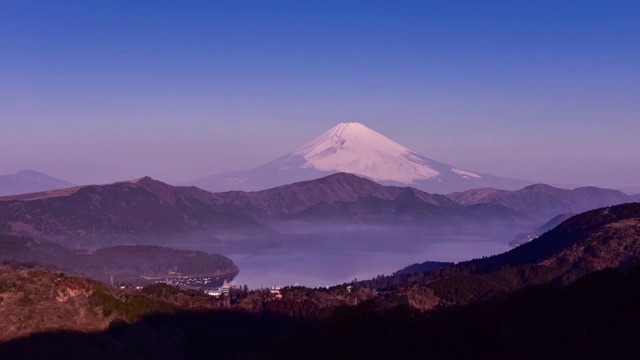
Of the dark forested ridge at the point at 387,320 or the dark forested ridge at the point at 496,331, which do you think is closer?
the dark forested ridge at the point at 496,331

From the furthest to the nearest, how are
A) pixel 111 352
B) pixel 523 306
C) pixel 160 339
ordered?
pixel 160 339 < pixel 111 352 < pixel 523 306

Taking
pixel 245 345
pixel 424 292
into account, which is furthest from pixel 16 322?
pixel 424 292

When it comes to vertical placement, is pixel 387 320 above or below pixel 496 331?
above

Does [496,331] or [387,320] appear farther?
[387,320]

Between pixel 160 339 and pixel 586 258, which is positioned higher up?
pixel 586 258

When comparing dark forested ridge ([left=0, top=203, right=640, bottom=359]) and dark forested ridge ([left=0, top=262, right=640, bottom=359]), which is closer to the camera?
dark forested ridge ([left=0, top=262, right=640, bottom=359])

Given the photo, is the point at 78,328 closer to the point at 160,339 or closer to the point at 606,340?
the point at 160,339

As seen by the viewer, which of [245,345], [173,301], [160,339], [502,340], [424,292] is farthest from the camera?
[424,292]

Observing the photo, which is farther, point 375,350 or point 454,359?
point 375,350

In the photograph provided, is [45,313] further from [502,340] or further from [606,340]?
[606,340]

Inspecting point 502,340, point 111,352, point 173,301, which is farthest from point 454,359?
point 173,301
